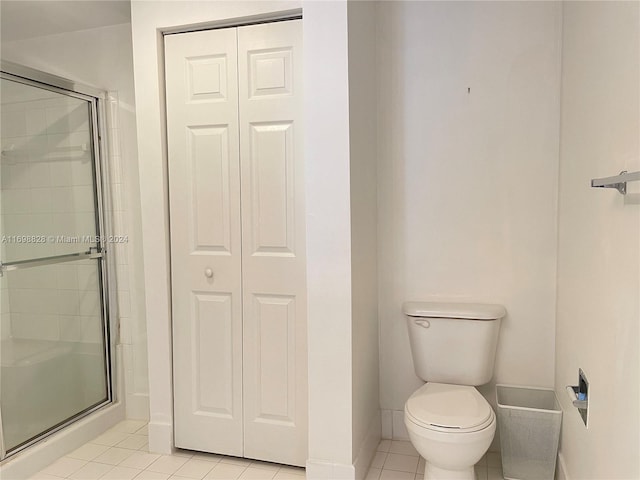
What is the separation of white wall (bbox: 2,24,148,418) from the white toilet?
1.57 meters

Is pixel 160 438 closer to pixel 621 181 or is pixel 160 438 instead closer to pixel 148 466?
pixel 148 466

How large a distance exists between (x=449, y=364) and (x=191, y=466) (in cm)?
131

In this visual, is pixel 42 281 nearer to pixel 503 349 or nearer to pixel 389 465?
pixel 389 465

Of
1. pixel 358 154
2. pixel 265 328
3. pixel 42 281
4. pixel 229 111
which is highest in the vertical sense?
pixel 229 111

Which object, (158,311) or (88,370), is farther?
(88,370)

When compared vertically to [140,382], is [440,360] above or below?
above

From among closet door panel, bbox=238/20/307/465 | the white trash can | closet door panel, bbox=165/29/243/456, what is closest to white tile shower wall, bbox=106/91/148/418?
closet door panel, bbox=165/29/243/456

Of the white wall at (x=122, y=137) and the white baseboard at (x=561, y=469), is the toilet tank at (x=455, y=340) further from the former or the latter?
the white wall at (x=122, y=137)

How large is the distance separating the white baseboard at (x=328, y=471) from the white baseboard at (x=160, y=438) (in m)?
0.75

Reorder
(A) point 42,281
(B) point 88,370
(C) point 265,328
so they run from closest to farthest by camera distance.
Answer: (C) point 265,328 < (A) point 42,281 < (B) point 88,370

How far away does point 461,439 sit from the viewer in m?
1.88

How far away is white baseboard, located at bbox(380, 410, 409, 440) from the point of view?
2.62 m

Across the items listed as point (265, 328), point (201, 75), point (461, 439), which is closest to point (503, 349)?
point (461, 439)

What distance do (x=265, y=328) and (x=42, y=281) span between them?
122 centimetres
